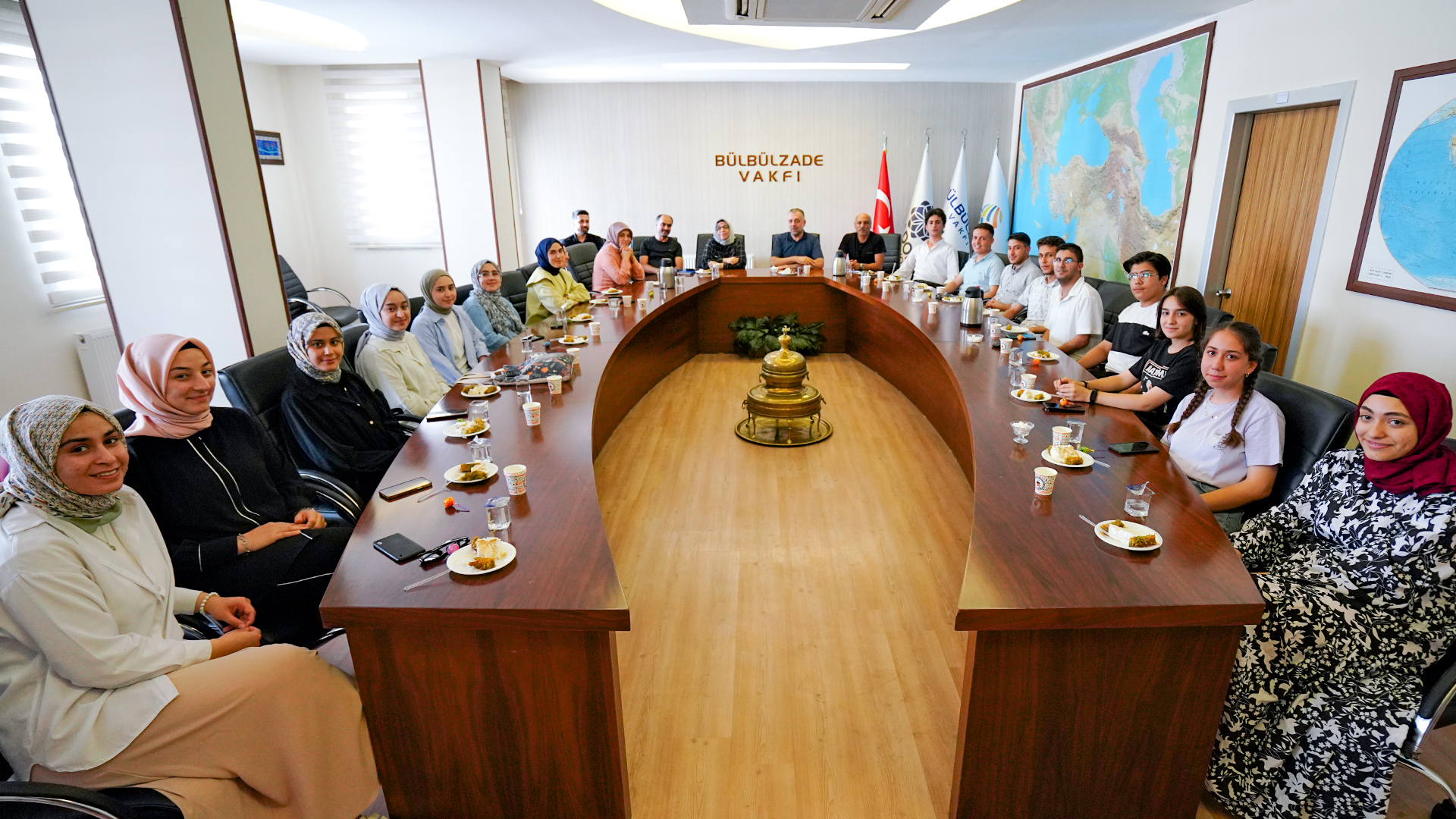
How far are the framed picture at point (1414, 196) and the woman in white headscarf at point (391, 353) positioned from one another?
4.84 meters

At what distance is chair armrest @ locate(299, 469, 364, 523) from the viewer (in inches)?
96.5

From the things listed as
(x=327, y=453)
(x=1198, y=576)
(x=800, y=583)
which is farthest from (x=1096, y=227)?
(x=327, y=453)

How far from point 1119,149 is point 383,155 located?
7275 millimetres

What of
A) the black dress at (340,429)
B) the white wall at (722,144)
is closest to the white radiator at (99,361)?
the black dress at (340,429)

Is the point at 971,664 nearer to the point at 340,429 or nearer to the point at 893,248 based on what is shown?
the point at 340,429

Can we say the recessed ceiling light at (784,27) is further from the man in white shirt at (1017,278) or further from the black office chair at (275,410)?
the black office chair at (275,410)

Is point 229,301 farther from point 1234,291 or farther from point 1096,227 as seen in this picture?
point 1096,227

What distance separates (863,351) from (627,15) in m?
3.25

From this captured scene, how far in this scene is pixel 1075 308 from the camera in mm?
4270

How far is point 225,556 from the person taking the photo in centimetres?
205

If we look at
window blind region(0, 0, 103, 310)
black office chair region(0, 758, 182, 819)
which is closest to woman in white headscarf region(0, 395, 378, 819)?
black office chair region(0, 758, 182, 819)

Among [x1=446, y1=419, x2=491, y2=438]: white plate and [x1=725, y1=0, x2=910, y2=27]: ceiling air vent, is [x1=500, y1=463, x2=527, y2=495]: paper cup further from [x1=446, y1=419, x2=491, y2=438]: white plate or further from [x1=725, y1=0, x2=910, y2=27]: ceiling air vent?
[x1=725, y1=0, x2=910, y2=27]: ceiling air vent

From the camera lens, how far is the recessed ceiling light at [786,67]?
7191mm

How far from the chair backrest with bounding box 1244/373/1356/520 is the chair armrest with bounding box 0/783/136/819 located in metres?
3.10
